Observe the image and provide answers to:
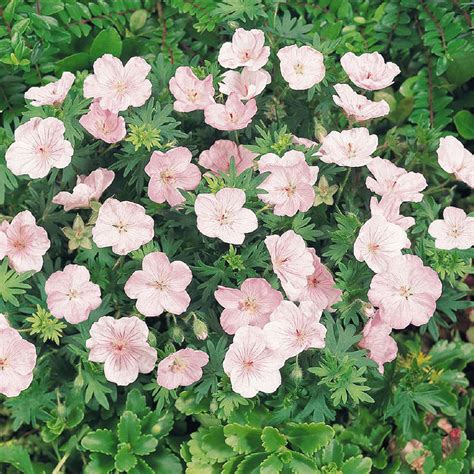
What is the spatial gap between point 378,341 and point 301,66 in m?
0.62

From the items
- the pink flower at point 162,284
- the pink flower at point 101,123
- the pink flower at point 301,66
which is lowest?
the pink flower at point 162,284

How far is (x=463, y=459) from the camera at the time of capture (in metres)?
1.87

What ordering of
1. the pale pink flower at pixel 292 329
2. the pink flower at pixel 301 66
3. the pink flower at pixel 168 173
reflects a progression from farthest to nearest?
1. the pink flower at pixel 301 66
2. the pink flower at pixel 168 173
3. the pale pink flower at pixel 292 329

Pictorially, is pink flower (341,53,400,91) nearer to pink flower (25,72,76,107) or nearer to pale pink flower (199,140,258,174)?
pale pink flower (199,140,258,174)

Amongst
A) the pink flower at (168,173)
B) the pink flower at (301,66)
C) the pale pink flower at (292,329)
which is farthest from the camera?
the pink flower at (301,66)

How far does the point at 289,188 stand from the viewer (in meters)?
1.54

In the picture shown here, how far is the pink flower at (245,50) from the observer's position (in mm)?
1691

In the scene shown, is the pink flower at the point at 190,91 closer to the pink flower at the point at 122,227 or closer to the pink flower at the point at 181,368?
the pink flower at the point at 122,227

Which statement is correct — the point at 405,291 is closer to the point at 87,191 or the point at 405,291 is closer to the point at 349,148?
the point at 349,148

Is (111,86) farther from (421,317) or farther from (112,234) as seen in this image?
(421,317)

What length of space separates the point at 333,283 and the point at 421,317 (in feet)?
0.61

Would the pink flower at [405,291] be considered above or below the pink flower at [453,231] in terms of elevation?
below

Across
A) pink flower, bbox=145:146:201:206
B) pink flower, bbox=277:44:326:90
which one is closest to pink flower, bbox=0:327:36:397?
pink flower, bbox=145:146:201:206

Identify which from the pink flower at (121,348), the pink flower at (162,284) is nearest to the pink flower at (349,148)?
the pink flower at (162,284)
